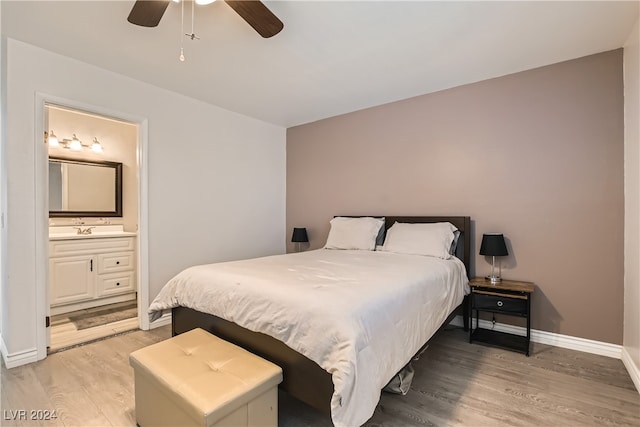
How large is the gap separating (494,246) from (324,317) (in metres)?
2.00

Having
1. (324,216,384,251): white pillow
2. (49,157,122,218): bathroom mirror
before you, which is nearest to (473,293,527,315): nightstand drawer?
(324,216,384,251): white pillow

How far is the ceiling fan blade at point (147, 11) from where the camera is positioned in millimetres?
1591

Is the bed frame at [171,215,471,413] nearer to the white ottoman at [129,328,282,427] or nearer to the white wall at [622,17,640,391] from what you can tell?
the white ottoman at [129,328,282,427]

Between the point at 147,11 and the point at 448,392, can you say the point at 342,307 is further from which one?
the point at 147,11

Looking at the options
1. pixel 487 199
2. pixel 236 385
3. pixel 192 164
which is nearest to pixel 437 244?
pixel 487 199

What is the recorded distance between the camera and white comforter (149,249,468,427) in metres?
1.35

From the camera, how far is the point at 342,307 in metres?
1.47

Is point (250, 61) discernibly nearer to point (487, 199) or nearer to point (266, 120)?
point (266, 120)

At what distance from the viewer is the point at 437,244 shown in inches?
114

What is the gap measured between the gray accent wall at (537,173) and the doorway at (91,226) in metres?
2.93

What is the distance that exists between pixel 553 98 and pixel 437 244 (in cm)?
161

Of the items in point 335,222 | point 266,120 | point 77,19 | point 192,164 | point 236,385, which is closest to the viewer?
point 236,385

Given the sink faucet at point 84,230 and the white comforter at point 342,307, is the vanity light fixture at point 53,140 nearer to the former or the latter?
the sink faucet at point 84,230

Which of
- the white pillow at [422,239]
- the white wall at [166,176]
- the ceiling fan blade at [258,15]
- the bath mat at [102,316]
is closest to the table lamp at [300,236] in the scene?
the white wall at [166,176]
